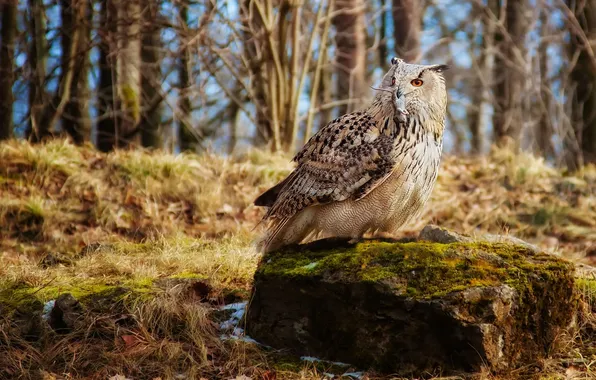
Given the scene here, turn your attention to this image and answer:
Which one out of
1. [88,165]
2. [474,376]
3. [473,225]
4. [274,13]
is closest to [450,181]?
[473,225]

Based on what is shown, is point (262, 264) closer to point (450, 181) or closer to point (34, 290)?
point (34, 290)

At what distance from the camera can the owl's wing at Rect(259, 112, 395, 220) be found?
4.19 metres

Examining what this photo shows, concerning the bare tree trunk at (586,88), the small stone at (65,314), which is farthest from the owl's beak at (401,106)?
the bare tree trunk at (586,88)

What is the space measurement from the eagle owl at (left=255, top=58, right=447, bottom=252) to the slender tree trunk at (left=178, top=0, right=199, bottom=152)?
4331 mm

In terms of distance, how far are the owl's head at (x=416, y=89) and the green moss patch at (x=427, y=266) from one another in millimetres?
794

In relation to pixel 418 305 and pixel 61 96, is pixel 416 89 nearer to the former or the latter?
pixel 418 305

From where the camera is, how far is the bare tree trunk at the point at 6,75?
9.34m

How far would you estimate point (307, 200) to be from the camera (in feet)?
14.3

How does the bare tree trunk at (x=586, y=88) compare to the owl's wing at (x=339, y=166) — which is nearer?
the owl's wing at (x=339, y=166)

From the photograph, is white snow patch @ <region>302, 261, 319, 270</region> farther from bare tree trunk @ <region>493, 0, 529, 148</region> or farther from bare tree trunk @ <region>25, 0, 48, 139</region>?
bare tree trunk @ <region>493, 0, 529, 148</region>

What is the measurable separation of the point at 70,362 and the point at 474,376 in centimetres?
216

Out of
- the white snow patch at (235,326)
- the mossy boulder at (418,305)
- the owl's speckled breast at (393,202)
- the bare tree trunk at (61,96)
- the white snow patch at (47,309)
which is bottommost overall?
the white snow patch at (235,326)

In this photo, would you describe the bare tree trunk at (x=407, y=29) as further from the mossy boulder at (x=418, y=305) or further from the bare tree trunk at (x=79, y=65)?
the mossy boulder at (x=418, y=305)

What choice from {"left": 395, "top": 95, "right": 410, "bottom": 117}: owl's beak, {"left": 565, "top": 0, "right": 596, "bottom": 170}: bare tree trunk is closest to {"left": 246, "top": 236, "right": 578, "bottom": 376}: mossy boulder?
{"left": 395, "top": 95, "right": 410, "bottom": 117}: owl's beak
